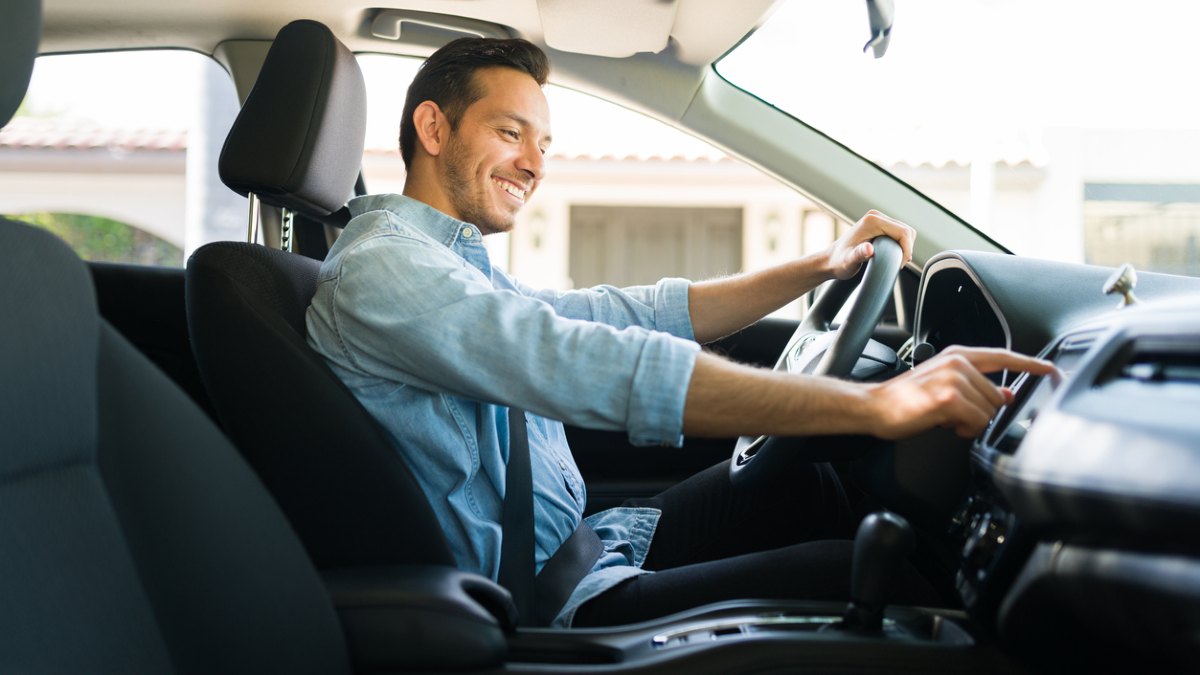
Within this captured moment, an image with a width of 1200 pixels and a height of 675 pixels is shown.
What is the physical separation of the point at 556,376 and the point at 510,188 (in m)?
0.60

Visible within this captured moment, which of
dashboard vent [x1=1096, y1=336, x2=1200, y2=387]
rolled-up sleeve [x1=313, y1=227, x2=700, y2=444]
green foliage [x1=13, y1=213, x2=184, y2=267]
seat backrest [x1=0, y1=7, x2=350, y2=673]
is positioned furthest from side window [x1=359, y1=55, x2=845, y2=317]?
dashboard vent [x1=1096, y1=336, x2=1200, y2=387]

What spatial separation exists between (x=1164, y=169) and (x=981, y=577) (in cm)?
660

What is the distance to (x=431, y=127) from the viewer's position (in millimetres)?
1702

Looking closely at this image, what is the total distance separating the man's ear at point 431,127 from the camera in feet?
5.56

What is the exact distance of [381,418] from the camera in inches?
53.4

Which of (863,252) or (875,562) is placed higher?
(863,252)

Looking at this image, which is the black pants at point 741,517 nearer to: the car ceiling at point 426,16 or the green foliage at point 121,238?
the car ceiling at point 426,16

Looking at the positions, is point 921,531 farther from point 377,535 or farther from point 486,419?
point 377,535

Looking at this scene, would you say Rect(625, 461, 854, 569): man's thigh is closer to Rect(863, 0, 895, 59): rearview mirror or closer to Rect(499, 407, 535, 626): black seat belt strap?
Rect(499, 407, 535, 626): black seat belt strap

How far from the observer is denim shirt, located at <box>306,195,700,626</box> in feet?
3.88

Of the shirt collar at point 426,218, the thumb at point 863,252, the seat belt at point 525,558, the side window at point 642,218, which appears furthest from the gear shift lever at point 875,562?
the side window at point 642,218

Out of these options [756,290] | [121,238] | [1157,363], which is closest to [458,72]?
[756,290]

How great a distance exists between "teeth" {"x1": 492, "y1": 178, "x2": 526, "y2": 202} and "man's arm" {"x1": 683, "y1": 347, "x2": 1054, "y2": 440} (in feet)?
2.04

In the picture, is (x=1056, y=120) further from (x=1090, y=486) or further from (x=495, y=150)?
(x=1090, y=486)
